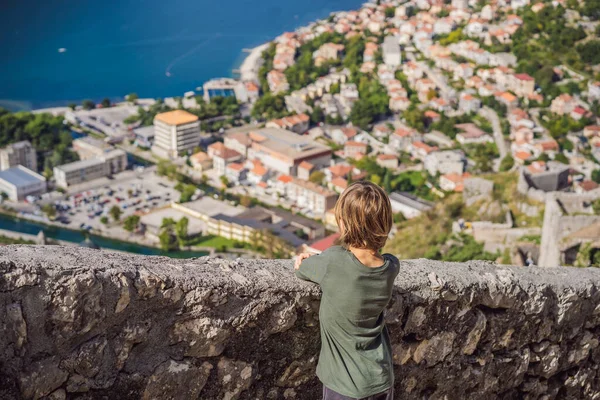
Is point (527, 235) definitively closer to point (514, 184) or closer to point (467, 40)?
point (514, 184)

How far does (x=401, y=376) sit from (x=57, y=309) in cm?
86

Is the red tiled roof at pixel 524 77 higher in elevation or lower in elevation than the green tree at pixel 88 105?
higher

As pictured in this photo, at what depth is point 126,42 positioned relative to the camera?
38656 millimetres

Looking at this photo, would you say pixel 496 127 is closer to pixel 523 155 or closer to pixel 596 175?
pixel 523 155

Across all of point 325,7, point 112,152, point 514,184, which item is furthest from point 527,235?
point 325,7

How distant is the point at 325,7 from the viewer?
47.8 metres

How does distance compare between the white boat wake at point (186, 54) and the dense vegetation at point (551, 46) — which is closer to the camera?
the dense vegetation at point (551, 46)

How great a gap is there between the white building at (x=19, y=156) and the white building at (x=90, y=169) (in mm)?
2100

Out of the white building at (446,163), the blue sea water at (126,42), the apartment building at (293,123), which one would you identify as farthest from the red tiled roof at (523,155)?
the blue sea water at (126,42)

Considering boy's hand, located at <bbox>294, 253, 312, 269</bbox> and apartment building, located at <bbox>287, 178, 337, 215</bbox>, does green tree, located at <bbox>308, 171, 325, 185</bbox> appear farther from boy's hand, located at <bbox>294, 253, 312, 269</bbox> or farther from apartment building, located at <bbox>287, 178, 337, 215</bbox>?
boy's hand, located at <bbox>294, 253, 312, 269</bbox>

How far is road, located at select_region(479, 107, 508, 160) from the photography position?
2161 centimetres

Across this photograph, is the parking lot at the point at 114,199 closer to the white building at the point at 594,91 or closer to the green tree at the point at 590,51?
the white building at the point at 594,91

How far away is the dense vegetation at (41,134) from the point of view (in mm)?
Answer: 24125

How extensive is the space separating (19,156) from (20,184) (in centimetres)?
305
